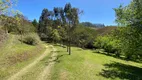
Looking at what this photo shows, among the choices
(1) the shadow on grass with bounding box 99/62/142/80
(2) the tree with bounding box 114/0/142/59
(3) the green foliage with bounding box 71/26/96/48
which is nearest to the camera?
(1) the shadow on grass with bounding box 99/62/142/80

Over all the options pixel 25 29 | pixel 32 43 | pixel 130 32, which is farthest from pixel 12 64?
pixel 25 29

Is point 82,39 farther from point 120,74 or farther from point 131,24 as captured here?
point 120,74

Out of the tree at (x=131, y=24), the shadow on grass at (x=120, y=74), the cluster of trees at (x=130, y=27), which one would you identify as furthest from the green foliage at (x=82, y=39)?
the shadow on grass at (x=120, y=74)

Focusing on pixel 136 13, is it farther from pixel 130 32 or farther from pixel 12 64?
pixel 12 64

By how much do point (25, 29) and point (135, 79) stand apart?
45.2 metres

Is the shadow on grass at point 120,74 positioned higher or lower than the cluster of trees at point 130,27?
lower

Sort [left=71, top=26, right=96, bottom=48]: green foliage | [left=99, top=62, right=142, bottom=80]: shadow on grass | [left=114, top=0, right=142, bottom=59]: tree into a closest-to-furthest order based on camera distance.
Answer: [left=99, top=62, right=142, bottom=80]: shadow on grass → [left=114, top=0, right=142, bottom=59]: tree → [left=71, top=26, right=96, bottom=48]: green foliage

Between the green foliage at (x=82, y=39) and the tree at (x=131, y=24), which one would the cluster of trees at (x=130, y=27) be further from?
the green foliage at (x=82, y=39)

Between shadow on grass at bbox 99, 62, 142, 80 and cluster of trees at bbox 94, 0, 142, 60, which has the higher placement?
cluster of trees at bbox 94, 0, 142, 60

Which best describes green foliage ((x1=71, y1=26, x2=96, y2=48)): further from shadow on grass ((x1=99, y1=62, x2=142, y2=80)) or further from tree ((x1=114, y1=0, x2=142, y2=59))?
shadow on grass ((x1=99, y1=62, x2=142, y2=80))

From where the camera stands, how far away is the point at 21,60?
30703mm

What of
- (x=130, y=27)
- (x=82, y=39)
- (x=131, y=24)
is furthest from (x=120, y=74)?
(x=82, y=39)

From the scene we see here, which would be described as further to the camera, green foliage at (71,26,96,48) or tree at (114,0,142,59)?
green foliage at (71,26,96,48)

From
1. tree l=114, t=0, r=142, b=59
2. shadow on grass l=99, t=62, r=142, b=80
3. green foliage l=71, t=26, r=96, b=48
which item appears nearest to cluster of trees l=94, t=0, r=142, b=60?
tree l=114, t=0, r=142, b=59
